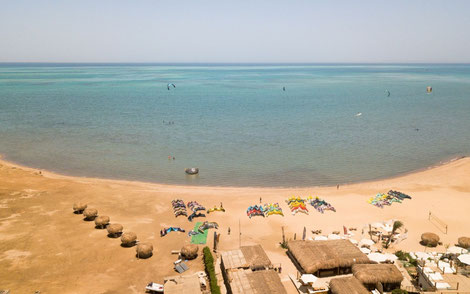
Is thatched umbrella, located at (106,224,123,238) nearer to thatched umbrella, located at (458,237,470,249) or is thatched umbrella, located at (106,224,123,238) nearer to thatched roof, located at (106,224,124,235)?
thatched roof, located at (106,224,124,235)

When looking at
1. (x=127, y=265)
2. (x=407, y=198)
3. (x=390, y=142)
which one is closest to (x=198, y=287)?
(x=127, y=265)

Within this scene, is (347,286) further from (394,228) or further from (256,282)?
(394,228)

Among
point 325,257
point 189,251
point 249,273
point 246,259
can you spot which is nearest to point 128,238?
point 189,251

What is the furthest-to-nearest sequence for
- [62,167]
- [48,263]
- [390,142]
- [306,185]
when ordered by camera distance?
[390,142], [62,167], [306,185], [48,263]

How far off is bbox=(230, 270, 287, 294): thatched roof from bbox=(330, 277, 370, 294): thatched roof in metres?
3.17

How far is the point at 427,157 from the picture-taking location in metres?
54.3

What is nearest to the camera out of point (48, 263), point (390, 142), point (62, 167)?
point (48, 263)

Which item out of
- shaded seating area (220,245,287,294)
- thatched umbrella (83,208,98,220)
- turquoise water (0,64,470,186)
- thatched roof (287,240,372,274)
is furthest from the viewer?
turquoise water (0,64,470,186)

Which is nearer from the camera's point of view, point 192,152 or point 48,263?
point 48,263

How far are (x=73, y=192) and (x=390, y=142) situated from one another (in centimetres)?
5208

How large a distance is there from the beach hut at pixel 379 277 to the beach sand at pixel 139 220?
473cm

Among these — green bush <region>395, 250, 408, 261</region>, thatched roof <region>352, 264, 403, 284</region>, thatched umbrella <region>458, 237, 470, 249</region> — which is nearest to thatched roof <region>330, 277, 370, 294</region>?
thatched roof <region>352, 264, 403, 284</region>

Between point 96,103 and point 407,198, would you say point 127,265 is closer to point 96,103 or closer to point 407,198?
point 407,198

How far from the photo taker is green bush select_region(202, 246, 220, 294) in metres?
21.6
